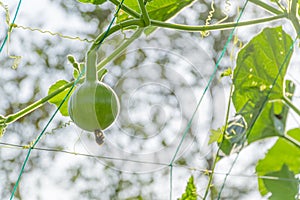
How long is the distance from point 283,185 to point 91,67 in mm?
183

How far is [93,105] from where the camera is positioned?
402mm

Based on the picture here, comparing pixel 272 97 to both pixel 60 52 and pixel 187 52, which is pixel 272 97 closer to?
pixel 187 52

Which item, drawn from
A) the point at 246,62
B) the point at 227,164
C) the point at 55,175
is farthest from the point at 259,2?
the point at 55,175

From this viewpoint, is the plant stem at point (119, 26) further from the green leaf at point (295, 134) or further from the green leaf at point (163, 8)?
the green leaf at point (295, 134)

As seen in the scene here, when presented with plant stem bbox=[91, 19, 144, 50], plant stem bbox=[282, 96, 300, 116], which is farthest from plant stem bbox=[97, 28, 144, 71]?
plant stem bbox=[282, 96, 300, 116]

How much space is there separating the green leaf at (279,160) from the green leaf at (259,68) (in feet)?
0.15

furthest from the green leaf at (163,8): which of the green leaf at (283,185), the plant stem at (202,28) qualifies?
the green leaf at (283,185)

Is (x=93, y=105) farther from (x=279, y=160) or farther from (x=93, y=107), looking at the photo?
(x=279, y=160)

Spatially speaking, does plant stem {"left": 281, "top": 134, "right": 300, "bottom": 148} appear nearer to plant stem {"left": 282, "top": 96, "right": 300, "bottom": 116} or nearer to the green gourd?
plant stem {"left": 282, "top": 96, "right": 300, "bottom": 116}

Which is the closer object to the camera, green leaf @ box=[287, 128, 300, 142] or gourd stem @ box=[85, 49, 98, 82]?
gourd stem @ box=[85, 49, 98, 82]

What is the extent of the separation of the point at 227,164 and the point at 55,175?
3342 millimetres

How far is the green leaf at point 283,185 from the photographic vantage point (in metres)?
0.46

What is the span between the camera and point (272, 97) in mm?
488

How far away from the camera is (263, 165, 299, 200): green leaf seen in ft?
1.51
